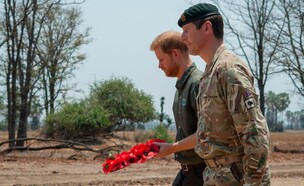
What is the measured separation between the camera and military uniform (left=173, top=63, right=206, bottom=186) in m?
4.16

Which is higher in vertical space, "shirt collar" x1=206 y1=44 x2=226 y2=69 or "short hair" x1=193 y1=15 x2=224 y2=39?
"short hair" x1=193 y1=15 x2=224 y2=39

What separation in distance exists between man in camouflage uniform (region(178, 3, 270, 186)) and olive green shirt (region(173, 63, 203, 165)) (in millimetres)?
1077

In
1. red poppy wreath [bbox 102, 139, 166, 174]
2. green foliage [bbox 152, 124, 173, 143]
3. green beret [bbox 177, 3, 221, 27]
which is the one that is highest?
green beret [bbox 177, 3, 221, 27]

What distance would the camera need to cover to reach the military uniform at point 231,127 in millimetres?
2701

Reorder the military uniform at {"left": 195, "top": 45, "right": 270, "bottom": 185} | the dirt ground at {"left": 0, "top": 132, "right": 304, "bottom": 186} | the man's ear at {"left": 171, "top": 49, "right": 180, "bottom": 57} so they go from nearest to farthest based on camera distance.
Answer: the military uniform at {"left": 195, "top": 45, "right": 270, "bottom": 185} < the man's ear at {"left": 171, "top": 49, "right": 180, "bottom": 57} < the dirt ground at {"left": 0, "top": 132, "right": 304, "bottom": 186}

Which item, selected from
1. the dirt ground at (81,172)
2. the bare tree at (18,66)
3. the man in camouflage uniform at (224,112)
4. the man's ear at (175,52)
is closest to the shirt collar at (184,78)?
the man's ear at (175,52)

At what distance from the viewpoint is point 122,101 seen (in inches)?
1144

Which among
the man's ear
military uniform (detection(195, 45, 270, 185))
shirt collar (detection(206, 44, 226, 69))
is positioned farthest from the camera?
the man's ear

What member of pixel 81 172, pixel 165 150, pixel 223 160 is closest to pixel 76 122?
pixel 81 172

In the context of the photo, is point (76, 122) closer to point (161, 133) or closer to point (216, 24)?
point (161, 133)

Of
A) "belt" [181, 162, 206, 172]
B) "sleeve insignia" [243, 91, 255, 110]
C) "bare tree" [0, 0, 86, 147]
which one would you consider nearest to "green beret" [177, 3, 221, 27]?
"sleeve insignia" [243, 91, 255, 110]

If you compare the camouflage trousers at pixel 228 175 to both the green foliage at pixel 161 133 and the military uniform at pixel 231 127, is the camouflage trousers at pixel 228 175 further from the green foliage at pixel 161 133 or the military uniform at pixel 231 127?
the green foliage at pixel 161 133

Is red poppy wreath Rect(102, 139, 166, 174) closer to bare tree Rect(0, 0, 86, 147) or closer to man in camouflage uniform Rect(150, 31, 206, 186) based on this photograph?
man in camouflage uniform Rect(150, 31, 206, 186)

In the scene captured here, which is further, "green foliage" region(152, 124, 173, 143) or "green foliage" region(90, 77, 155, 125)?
"green foliage" region(90, 77, 155, 125)
